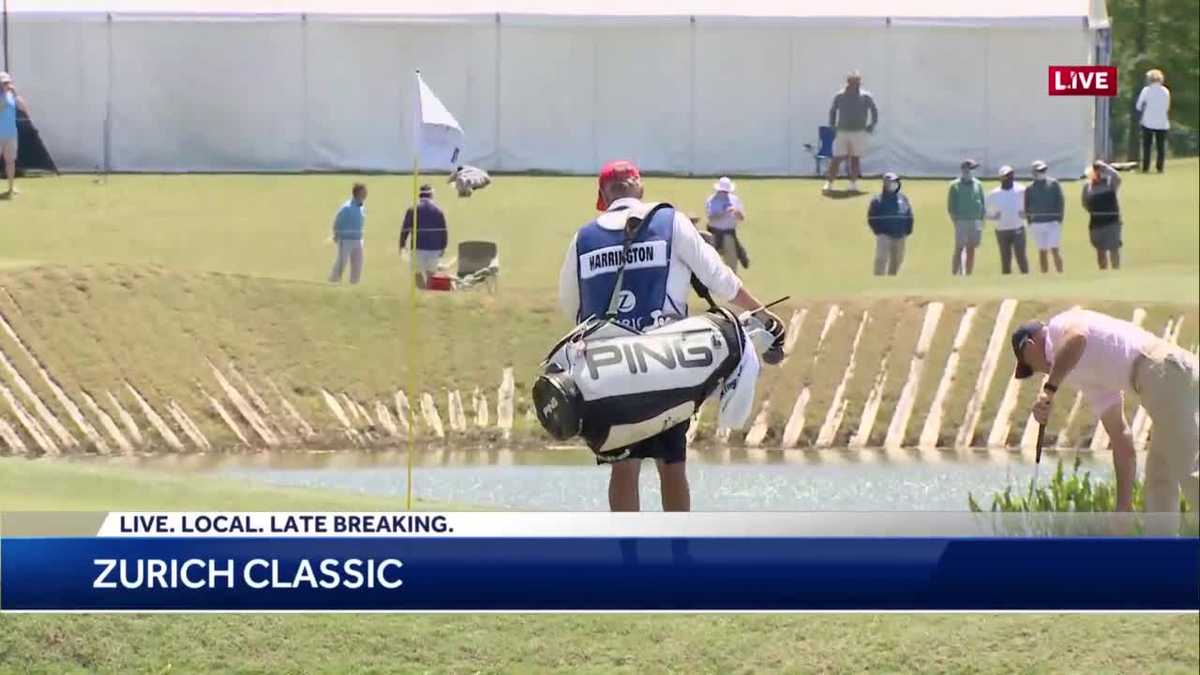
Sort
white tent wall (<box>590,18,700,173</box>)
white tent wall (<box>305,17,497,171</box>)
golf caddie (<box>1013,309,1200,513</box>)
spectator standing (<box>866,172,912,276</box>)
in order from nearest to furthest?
golf caddie (<box>1013,309,1200,513</box>) → spectator standing (<box>866,172,912,276</box>) → white tent wall (<box>305,17,497,171</box>) → white tent wall (<box>590,18,700,173</box>)

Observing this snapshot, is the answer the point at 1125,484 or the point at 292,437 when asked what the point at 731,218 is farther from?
the point at 1125,484

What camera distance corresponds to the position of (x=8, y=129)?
20.4 meters

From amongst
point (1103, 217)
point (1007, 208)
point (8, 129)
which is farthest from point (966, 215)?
point (8, 129)

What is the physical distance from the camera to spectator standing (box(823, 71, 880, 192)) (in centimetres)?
2275

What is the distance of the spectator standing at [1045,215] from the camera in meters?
21.2

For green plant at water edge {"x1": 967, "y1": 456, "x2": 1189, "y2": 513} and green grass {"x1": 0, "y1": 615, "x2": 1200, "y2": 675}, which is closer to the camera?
green grass {"x1": 0, "y1": 615, "x2": 1200, "y2": 675}

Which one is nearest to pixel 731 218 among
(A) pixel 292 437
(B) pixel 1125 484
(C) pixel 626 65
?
(C) pixel 626 65

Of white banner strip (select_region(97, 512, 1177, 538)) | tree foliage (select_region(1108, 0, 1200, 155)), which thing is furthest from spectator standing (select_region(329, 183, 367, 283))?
tree foliage (select_region(1108, 0, 1200, 155))

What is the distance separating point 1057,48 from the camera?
894 inches

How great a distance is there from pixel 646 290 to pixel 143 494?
16.4 feet

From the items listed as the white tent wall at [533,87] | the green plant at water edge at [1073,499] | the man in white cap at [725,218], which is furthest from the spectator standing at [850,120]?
the green plant at water edge at [1073,499]

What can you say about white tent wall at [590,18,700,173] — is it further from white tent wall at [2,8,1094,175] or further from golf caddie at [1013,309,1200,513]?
golf caddie at [1013,309,1200,513]

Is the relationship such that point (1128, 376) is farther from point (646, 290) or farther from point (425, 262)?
point (425, 262)

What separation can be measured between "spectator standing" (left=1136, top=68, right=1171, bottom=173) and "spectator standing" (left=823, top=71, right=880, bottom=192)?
12.2 feet
